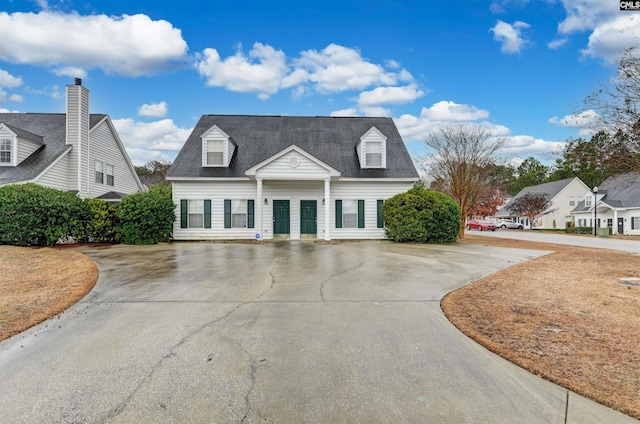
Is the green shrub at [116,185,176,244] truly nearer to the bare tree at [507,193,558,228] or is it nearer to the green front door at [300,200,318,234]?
the green front door at [300,200,318,234]

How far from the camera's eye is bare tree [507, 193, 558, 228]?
42344mm

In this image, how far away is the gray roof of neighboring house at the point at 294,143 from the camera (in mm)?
17891

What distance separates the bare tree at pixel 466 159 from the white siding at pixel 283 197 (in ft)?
19.6

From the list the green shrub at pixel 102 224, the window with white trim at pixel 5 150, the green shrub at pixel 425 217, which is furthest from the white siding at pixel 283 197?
the window with white trim at pixel 5 150

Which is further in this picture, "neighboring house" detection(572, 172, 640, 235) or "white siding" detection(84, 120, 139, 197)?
"neighboring house" detection(572, 172, 640, 235)

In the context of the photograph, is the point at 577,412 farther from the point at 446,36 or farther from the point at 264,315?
the point at 446,36

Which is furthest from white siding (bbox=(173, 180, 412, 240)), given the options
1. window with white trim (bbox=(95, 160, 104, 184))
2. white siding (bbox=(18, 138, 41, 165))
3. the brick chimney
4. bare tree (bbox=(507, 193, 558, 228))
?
bare tree (bbox=(507, 193, 558, 228))

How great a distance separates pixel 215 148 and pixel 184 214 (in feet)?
13.2

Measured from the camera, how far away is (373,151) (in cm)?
1836

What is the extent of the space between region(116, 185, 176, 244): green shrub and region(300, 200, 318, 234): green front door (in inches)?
272

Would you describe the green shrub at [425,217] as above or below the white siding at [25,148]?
below

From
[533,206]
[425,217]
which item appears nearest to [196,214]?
[425,217]

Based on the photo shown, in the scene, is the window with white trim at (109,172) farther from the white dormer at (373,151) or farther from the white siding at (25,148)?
the white dormer at (373,151)

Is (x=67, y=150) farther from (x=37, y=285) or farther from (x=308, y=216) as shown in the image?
(x=37, y=285)
